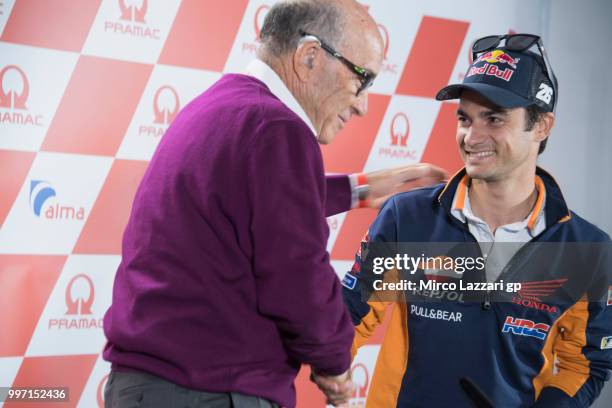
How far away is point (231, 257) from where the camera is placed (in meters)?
1.25

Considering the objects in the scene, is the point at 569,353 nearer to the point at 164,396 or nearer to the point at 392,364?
the point at 392,364

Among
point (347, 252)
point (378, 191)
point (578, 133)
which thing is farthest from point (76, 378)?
point (578, 133)

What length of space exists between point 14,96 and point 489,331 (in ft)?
6.53

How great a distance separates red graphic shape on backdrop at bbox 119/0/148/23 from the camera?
2.89 m

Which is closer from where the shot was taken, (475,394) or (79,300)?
(475,394)

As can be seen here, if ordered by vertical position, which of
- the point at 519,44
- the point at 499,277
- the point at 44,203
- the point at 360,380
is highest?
the point at 519,44

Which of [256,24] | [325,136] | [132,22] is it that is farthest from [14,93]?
[325,136]

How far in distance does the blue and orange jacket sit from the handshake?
0.43m

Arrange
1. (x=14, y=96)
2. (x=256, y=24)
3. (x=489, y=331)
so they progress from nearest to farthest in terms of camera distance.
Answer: (x=489, y=331)
(x=14, y=96)
(x=256, y=24)

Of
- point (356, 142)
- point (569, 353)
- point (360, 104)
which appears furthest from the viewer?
point (356, 142)

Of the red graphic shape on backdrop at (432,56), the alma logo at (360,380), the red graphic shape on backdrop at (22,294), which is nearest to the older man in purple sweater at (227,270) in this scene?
the red graphic shape on backdrop at (22,294)

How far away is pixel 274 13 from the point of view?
1508 millimetres

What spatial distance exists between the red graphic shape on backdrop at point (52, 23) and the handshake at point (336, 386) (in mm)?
1958

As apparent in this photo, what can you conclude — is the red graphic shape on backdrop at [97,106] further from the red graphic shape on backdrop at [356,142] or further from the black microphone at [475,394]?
the black microphone at [475,394]
